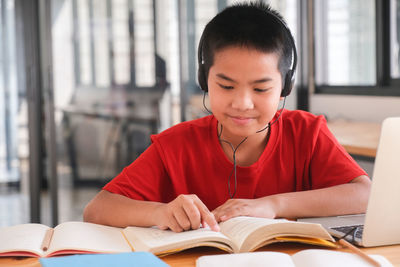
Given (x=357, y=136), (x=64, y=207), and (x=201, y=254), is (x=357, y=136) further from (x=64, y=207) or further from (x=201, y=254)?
(x=64, y=207)

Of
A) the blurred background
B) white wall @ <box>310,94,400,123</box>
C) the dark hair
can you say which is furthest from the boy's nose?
the blurred background

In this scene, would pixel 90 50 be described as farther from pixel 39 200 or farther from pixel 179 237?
pixel 179 237

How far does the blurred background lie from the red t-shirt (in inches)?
59.7

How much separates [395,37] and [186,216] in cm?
226

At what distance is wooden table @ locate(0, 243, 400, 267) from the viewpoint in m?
0.82

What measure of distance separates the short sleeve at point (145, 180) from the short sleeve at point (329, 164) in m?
0.39

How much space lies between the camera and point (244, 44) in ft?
3.78

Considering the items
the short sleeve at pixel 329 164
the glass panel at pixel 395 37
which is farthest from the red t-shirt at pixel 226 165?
the glass panel at pixel 395 37

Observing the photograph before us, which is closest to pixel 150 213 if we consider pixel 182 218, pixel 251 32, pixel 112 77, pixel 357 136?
pixel 182 218

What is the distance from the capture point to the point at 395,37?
280 cm

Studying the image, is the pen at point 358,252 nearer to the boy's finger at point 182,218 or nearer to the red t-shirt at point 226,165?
the boy's finger at point 182,218

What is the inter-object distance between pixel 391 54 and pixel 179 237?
2.31m

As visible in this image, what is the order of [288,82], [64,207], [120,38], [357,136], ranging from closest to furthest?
1. [288,82]
2. [357,136]
3. [120,38]
4. [64,207]

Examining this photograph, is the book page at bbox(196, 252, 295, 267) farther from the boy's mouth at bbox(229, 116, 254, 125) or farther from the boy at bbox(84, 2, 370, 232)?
the boy's mouth at bbox(229, 116, 254, 125)
